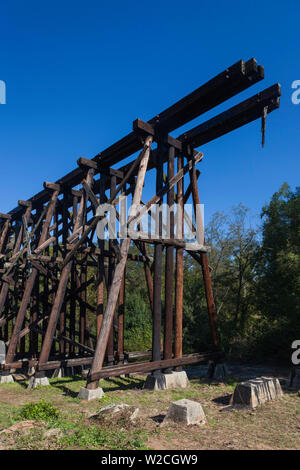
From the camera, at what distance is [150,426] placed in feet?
16.2

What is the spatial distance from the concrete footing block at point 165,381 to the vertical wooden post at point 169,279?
42cm

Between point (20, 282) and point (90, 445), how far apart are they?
9.69 m

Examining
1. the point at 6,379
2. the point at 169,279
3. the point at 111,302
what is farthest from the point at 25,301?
the point at 169,279

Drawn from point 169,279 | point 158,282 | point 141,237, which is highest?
point 141,237

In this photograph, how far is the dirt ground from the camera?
4.18 metres

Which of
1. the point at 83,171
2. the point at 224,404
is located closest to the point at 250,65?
the point at 83,171

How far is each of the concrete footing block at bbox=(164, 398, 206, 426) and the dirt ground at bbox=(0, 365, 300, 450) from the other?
109 mm

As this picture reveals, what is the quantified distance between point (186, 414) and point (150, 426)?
1.82 ft

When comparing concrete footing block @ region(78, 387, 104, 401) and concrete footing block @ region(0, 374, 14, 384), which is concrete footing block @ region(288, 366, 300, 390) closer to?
concrete footing block @ region(78, 387, 104, 401)

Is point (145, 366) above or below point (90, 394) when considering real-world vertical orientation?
above

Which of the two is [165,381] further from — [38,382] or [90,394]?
[38,382]

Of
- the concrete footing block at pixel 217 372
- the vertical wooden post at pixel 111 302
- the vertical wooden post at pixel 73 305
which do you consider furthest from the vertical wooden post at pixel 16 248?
the concrete footing block at pixel 217 372

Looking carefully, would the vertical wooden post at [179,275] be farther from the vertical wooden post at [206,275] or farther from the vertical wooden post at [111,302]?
the vertical wooden post at [111,302]
